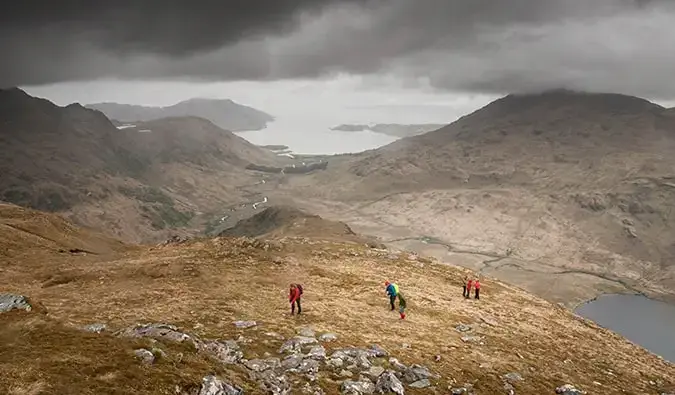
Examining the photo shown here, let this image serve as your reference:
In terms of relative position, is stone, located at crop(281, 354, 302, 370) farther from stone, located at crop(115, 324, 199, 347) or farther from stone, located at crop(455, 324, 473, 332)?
stone, located at crop(455, 324, 473, 332)

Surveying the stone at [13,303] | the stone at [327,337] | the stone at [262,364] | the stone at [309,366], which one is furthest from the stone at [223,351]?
the stone at [13,303]

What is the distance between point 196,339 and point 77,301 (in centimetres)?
1863

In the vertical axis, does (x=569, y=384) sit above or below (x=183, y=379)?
below

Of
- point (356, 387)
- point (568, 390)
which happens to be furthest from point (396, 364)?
point (568, 390)

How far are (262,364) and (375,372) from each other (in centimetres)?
756

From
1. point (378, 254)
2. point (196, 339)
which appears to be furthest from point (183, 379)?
point (378, 254)

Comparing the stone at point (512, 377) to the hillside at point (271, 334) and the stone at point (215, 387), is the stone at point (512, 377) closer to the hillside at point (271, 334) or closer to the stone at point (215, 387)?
the hillside at point (271, 334)

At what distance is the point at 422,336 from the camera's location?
4697 centimetres

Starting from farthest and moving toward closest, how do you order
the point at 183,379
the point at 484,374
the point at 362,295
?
the point at 362,295 < the point at 484,374 < the point at 183,379

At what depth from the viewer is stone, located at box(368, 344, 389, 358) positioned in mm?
39091

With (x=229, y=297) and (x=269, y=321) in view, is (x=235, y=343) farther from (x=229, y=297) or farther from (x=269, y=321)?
(x=229, y=297)

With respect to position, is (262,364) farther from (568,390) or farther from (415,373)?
(568,390)

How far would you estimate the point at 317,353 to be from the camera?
3747cm

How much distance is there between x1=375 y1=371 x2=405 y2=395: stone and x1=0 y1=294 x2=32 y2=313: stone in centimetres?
2193
